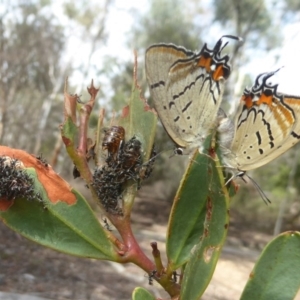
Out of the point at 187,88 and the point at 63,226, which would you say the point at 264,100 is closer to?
the point at 187,88

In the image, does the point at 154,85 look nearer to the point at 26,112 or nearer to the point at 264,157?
the point at 264,157

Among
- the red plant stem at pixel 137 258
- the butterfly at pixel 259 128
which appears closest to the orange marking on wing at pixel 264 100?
the butterfly at pixel 259 128

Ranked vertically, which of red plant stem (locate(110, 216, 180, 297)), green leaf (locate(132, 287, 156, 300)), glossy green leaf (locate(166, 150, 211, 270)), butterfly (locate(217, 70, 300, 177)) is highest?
butterfly (locate(217, 70, 300, 177))

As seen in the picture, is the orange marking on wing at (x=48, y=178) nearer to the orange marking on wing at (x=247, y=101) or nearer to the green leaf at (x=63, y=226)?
the green leaf at (x=63, y=226)

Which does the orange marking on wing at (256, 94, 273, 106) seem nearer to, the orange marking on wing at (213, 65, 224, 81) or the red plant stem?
the orange marking on wing at (213, 65, 224, 81)

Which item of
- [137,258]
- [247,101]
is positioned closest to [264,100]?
[247,101]

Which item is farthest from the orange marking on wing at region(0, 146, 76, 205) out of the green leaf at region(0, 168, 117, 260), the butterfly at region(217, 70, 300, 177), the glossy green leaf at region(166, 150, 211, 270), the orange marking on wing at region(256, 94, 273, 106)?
the orange marking on wing at region(256, 94, 273, 106)
